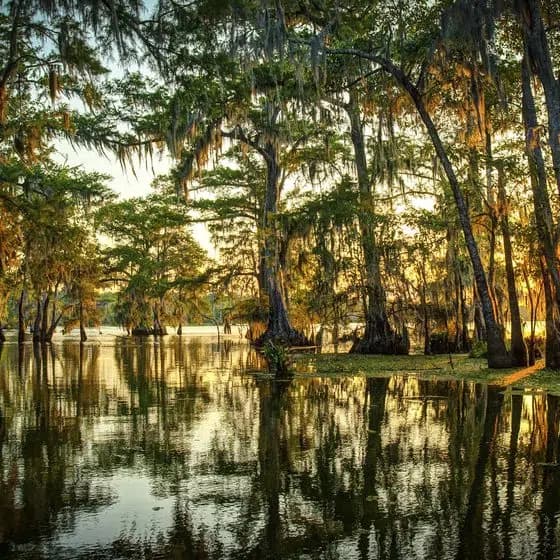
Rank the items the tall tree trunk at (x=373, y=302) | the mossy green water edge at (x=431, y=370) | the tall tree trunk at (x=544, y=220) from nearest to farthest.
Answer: the tall tree trunk at (x=544, y=220) → the mossy green water edge at (x=431, y=370) → the tall tree trunk at (x=373, y=302)

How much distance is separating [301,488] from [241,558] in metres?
1.60

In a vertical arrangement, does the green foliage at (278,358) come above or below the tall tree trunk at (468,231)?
below

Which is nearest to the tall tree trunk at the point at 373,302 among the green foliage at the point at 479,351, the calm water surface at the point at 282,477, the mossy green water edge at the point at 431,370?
the mossy green water edge at the point at 431,370

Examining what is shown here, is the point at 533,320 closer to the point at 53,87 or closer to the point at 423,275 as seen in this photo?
the point at 423,275

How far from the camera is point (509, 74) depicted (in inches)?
663

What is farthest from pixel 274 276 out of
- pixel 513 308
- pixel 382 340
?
pixel 513 308

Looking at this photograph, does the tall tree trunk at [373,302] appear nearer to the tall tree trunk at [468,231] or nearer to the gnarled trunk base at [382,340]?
the gnarled trunk base at [382,340]

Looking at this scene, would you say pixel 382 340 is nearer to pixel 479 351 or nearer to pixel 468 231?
pixel 479 351

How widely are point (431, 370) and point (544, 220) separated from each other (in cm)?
469

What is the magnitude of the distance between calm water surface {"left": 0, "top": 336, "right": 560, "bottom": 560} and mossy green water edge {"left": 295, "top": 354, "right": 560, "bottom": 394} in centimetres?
242

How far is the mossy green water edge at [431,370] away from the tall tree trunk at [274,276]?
7018 millimetres

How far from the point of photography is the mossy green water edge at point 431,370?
45.3 feet

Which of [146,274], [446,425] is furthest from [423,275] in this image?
[146,274]

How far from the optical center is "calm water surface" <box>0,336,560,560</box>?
4.34 metres
